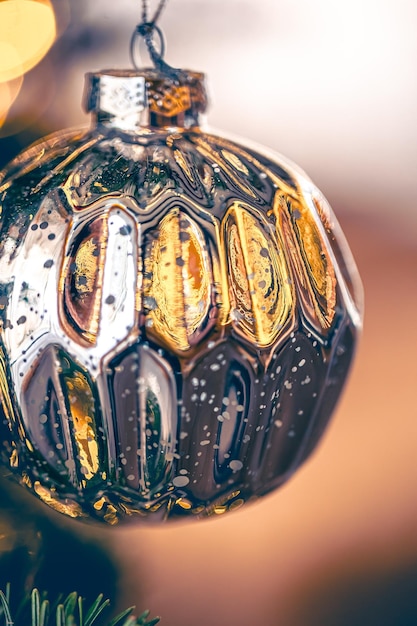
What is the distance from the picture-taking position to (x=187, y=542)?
0.37 metres

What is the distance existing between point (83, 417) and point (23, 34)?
196mm

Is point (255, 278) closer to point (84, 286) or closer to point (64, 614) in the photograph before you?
point (84, 286)

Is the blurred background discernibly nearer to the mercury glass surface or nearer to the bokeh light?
the bokeh light

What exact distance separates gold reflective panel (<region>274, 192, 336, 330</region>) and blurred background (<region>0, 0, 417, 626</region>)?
125 mm

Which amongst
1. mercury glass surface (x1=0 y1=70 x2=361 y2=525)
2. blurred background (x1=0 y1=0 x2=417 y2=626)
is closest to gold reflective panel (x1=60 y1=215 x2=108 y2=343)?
mercury glass surface (x1=0 y1=70 x2=361 y2=525)

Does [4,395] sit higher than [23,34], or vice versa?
[23,34]

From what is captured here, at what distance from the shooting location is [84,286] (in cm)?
20

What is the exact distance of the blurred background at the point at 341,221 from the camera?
1.07ft

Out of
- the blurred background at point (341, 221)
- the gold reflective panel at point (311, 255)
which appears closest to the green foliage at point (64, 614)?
the blurred background at point (341, 221)

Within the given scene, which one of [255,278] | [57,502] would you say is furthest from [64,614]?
[255,278]

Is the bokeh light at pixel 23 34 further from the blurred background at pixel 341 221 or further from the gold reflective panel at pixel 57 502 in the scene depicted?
the gold reflective panel at pixel 57 502

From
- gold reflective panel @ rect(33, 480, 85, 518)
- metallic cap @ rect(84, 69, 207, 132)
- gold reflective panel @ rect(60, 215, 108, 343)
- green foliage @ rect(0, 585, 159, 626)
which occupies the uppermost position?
metallic cap @ rect(84, 69, 207, 132)

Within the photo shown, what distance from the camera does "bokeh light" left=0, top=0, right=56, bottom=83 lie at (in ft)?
0.99

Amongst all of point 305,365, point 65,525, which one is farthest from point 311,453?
point 65,525
